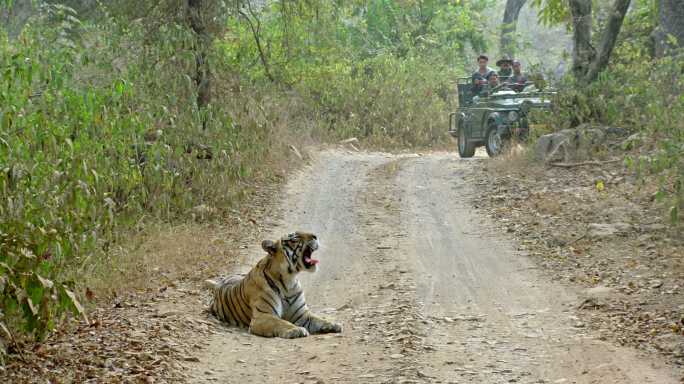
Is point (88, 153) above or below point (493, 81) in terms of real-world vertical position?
above

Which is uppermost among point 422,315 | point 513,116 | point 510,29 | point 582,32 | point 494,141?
point 582,32

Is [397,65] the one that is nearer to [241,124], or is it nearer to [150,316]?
[241,124]

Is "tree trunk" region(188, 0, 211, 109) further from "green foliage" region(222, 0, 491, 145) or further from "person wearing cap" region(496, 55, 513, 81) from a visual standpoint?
"person wearing cap" region(496, 55, 513, 81)

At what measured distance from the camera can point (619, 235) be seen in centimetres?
1124

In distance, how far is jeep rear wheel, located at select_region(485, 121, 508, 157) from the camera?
62.1 feet

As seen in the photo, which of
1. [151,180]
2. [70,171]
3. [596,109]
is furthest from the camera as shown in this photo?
[596,109]

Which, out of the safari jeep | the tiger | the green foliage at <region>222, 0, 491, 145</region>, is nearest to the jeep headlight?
the safari jeep

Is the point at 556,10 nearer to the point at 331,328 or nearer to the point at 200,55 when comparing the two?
the point at 200,55

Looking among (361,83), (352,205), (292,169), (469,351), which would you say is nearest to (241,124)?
(352,205)

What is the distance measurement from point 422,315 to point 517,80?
1378 cm

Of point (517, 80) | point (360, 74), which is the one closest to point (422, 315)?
point (517, 80)

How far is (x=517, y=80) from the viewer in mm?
21016

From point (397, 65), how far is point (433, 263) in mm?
17359

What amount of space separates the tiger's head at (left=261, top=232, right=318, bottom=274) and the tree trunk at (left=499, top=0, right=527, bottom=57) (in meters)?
25.8
